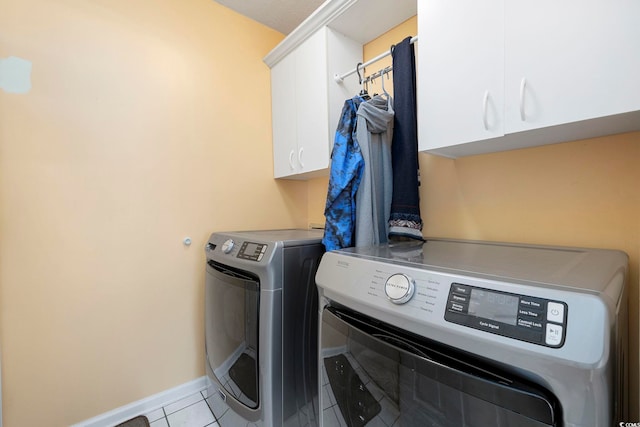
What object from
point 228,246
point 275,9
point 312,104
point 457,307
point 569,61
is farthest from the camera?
point 275,9

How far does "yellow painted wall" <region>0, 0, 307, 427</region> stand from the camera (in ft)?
4.12

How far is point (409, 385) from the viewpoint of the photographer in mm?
637

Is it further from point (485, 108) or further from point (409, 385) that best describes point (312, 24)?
point (409, 385)

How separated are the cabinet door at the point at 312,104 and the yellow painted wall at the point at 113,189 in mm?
418

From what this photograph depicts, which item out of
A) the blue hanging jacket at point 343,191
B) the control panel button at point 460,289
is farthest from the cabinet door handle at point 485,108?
the control panel button at point 460,289

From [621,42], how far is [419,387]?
0.95m

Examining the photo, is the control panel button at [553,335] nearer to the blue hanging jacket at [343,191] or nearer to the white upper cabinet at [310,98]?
the blue hanging jacket at [343,191]

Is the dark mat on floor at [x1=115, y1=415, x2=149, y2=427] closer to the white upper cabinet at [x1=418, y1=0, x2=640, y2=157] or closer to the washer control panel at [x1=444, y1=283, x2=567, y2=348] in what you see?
the washer control panel at [x1=444, y1=283, x2=567, y2=348]

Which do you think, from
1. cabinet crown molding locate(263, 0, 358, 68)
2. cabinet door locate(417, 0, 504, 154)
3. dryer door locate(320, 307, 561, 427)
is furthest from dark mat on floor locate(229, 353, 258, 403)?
cabinet crown molding locate(263, 0, 358, 68)

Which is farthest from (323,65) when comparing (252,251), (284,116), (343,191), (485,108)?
(252,251)

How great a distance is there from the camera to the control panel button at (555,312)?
46 centimetres

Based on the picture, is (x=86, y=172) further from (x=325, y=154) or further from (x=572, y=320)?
(x=572, y=320)

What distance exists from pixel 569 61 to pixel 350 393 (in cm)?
110

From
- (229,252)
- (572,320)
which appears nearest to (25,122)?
(229,252)
